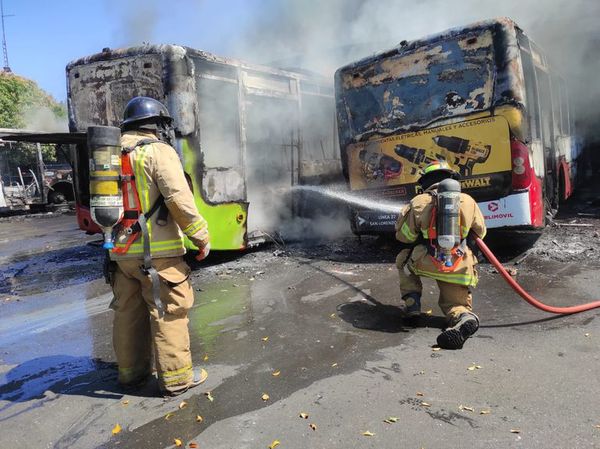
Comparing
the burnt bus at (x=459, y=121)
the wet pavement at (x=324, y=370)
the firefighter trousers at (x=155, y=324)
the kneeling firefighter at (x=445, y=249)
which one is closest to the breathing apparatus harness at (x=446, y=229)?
the kneeling firefighter at (x=445, y=249)

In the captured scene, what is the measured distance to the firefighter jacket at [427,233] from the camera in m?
3.63

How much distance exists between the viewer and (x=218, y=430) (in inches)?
99.8

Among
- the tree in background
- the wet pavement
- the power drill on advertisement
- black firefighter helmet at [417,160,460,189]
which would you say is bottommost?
the wet pavement

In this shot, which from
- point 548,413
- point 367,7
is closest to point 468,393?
point 548,413

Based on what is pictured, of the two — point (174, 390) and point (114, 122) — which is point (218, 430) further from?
point (114, 122)

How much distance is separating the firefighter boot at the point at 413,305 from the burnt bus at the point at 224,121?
9.73 feet

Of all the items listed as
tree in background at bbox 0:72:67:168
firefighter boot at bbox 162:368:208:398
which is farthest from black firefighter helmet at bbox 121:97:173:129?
tree in background at bbox 0:72:67:168

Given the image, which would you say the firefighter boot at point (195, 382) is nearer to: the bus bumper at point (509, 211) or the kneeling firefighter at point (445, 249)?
the kneeling firefighter at point (445, 249)

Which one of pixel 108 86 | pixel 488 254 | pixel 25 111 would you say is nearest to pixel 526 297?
pixel 488 254

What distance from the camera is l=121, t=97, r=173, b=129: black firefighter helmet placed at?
3.05 meters

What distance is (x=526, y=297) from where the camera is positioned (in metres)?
3.84

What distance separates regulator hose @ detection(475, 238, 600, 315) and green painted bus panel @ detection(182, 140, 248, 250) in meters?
3.37

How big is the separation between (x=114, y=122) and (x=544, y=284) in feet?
18.0

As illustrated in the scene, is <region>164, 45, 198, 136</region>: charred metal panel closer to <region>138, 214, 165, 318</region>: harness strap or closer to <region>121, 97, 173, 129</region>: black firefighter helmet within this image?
<region>121, 97, 173, 129</region>: black firefighter helmet
